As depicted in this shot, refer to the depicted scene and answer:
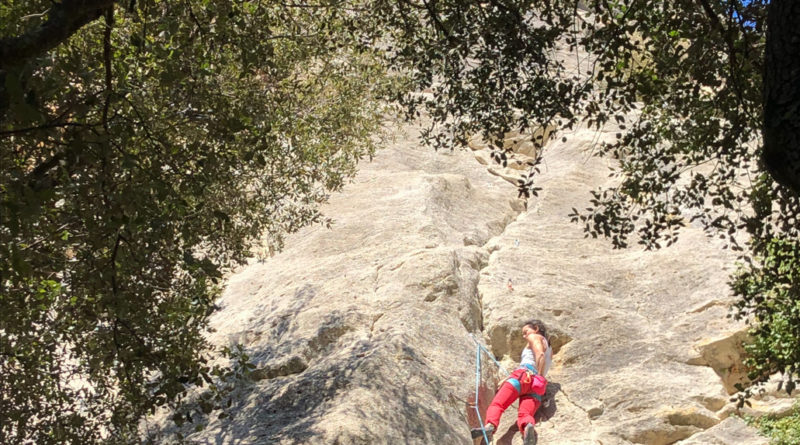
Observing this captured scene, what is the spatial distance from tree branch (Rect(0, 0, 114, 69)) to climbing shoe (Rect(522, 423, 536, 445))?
10024 millimetres

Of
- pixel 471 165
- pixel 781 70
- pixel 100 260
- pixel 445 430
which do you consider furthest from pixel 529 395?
pixel 471 165

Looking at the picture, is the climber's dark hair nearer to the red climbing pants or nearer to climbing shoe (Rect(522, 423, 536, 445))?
the red climbing pants

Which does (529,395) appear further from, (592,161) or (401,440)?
(592,161)

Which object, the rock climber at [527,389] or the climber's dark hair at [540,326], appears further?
the climber's dark hair at [540,326]

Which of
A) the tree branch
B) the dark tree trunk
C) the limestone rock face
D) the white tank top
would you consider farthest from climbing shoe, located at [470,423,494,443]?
the tree branch

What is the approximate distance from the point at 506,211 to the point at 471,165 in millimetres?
3424

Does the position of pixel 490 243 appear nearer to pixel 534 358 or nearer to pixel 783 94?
pixel 534 358

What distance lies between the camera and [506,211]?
872 inches

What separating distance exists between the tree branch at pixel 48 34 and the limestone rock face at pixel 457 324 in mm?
6840

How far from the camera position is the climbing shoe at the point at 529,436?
13.5 metres

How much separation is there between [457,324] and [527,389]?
1.85 metres

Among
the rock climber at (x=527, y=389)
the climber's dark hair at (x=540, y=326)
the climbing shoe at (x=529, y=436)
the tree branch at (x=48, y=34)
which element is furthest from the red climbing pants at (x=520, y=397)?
the tree branch at (x=48, y=34)

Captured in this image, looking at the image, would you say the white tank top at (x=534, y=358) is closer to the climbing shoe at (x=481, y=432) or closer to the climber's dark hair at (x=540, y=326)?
the climber's dark hair at (x=540, y=326)

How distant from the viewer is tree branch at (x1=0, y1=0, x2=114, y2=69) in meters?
5.54
